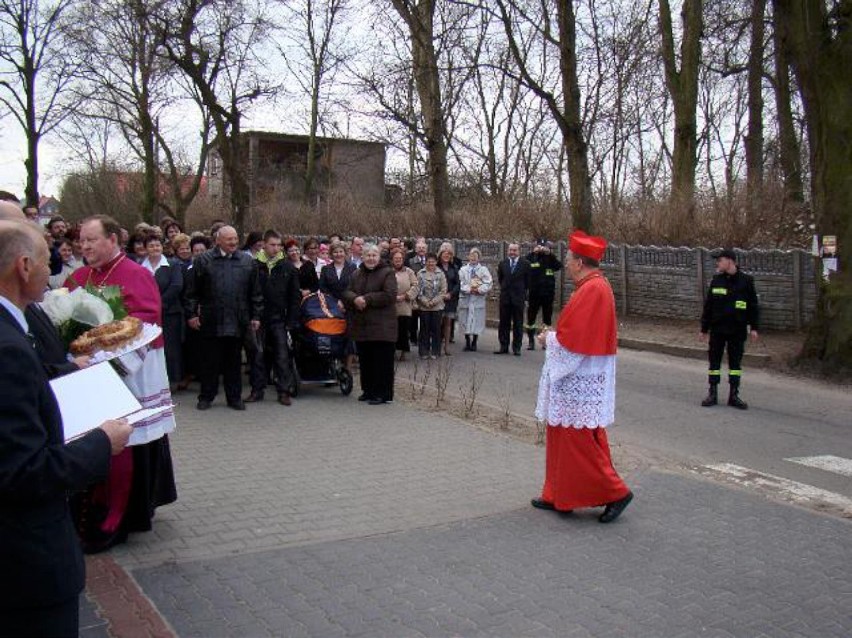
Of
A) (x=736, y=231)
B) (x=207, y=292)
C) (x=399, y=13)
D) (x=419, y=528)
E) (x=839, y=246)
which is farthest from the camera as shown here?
(x=399, y=13)

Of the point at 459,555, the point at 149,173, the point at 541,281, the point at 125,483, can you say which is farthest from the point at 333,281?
the point at 149,173

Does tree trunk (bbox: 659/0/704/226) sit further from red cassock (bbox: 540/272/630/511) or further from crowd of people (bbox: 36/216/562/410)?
red cassock (bbox: 540/272/630/511)

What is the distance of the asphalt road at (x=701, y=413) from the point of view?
8805mm

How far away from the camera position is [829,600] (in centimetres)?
497

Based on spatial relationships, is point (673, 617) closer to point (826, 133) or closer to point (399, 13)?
point (826, 133)

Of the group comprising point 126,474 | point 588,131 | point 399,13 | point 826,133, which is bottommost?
point 126,474

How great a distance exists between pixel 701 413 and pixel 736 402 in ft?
2.29

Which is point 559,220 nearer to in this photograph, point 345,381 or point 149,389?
point 345,381

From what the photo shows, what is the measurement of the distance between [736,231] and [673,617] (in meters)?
16.5

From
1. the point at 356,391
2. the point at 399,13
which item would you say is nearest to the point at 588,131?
the point at 399,13

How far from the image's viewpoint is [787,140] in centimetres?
2423

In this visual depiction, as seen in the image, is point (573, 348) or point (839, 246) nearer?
point (573, 348)

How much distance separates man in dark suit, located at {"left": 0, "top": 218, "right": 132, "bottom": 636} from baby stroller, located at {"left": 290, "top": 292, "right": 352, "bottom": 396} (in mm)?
8315

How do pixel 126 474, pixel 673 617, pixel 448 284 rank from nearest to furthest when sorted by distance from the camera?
1. pixel 673 617
2. pixel 126 474
3. pixel 448 284
